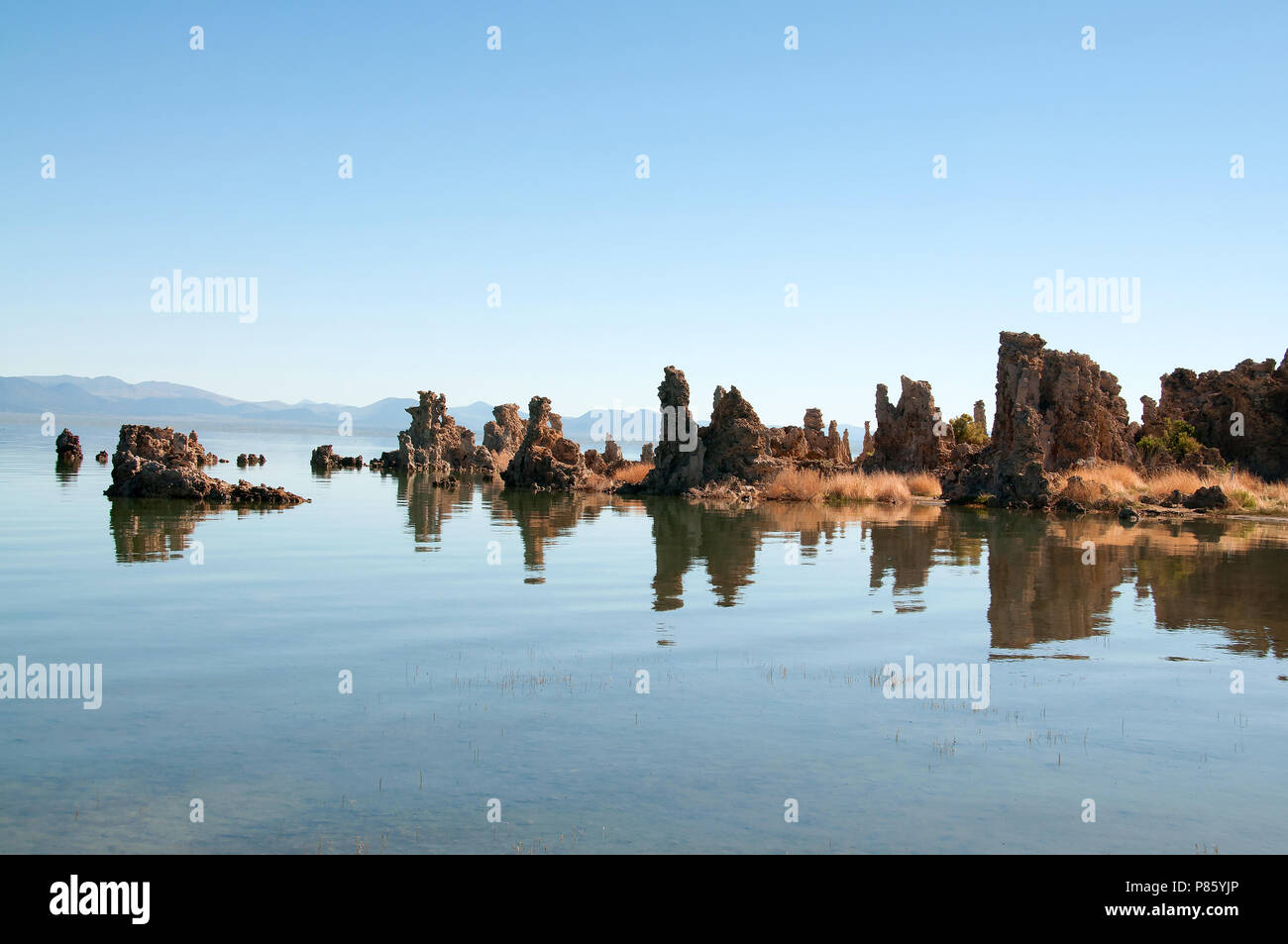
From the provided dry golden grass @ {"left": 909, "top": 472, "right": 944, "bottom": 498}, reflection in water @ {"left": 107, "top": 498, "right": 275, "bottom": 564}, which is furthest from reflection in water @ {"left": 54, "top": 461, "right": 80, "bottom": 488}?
dry golden grass @ {"left": 909, "top": 472, "right": 944, "bottom": 498}

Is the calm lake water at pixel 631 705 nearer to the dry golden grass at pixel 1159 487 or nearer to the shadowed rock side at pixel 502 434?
the dry golden grass at pixel 1159 487

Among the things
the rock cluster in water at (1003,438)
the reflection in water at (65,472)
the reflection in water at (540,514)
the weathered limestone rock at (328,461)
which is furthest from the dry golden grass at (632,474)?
the reflection in water at (65,472)

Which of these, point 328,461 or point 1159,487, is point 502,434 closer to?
point 328,461

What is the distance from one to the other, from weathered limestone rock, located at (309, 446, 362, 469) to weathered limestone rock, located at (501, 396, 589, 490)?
19.3 meters

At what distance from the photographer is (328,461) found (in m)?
67.5

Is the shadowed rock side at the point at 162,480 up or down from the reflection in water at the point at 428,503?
up

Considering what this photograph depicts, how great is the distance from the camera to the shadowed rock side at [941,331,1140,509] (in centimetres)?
4003

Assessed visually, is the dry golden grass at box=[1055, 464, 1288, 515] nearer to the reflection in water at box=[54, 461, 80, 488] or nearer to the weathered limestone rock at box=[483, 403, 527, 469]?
the reflection in water at box=[54, 461, 80, 488]

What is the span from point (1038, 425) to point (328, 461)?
4435cm

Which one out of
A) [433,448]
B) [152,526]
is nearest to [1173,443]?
[152,526]

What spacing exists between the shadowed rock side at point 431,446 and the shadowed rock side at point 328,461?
5.06 ft

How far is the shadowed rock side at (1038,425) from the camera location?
4003cm

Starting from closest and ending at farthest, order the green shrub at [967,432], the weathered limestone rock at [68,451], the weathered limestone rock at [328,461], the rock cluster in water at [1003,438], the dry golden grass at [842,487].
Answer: the rock cluster in water at [1003,438]
the dry golden grass at [842,487]
the green shrub at [967,432]
the weathered limestone rock at [68,451]
the weathered limestone rock at [328,461]
